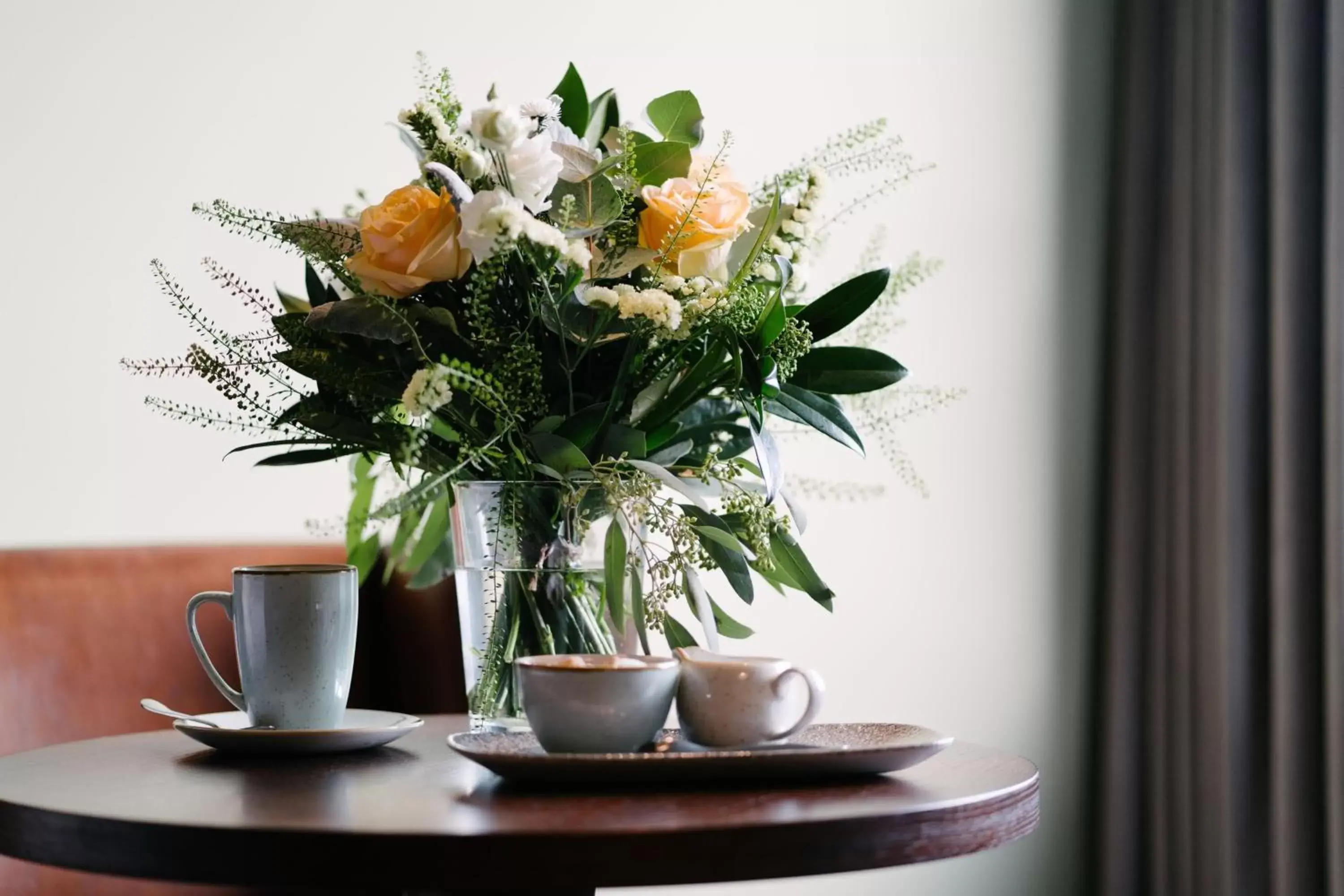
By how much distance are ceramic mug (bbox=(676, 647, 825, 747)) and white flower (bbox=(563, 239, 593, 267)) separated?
0.33 metres

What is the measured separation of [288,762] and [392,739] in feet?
0.33

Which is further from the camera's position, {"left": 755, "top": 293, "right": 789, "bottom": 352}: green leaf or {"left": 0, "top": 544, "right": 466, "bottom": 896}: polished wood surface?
{"left": 0, "top": 544, "right": 466, "bottom": 896}: polished wood surface

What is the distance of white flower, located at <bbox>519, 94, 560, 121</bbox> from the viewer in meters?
1.17

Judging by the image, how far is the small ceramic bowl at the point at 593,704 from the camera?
3.09 ft

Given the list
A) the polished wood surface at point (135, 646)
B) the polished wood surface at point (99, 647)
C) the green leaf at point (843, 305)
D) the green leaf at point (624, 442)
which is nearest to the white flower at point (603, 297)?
the green leaf at point (624, 442)

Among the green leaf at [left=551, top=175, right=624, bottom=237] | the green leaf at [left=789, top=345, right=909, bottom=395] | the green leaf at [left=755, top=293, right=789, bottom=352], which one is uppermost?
the green leaf at [left=551, top=175, right=624, bottom=237]

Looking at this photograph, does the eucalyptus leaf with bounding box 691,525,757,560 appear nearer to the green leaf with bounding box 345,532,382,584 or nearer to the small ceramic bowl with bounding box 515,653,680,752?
the small ceramic bowl with bounding box 515,653,680,752

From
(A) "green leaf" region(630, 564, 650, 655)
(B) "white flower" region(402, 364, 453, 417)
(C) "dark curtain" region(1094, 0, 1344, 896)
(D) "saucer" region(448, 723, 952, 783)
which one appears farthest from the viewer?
(C) "dark curtain" region(1094, 0, 1344, 896)

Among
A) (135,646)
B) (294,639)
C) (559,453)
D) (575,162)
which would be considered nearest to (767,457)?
(559,453)

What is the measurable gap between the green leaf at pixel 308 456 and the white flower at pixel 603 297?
261 mm

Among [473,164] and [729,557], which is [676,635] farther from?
[473,164]

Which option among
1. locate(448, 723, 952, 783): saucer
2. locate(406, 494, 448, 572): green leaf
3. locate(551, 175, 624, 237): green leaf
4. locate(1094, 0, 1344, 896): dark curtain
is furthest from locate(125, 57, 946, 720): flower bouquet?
locate(1094, 0, 1344, 896): dark curtain

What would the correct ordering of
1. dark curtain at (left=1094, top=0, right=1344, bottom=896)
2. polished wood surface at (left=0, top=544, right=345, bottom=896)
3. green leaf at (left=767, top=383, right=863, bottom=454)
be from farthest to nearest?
dark curtain at (left=1094, top=0, right=1344, bottom=896)
polished wood surface at (left=0, top=544, right=345, bottom=896)
green leaf at (left=767, top=383, right=863, bottom=454)

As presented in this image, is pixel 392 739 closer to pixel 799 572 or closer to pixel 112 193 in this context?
pixel 799 572
